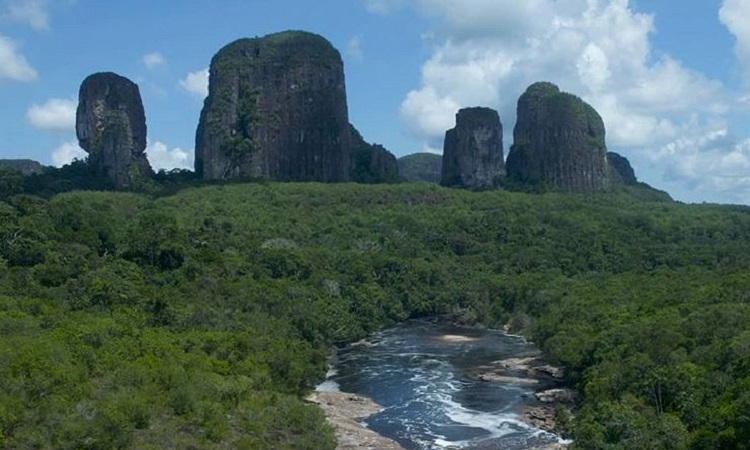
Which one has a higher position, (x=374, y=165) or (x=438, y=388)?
(x=374, y=165)

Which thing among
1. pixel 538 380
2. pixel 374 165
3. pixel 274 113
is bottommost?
pixel 538 380

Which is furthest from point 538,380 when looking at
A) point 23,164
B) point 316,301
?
point 23,164

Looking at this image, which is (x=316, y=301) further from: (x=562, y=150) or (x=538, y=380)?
(x=562, y=150)

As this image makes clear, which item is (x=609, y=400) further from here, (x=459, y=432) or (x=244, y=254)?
(x=244, y=254)

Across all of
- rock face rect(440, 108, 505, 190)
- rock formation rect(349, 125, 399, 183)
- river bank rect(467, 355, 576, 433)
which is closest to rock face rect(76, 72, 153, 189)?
rock formation rect(349, 125, 399, 183)

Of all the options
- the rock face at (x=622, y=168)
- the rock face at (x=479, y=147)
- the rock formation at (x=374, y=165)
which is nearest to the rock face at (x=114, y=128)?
the rock formation at (x=374, y=165)

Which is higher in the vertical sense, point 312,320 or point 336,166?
point 336,166

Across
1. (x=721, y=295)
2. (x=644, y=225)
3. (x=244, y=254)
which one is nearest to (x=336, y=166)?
(x=644, y=225)

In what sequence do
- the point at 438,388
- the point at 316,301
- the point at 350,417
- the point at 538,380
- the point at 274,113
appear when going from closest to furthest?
the point at 350,417
the point at 438,388
the point at 538,380
the point at 316,301
the point at 274,113
